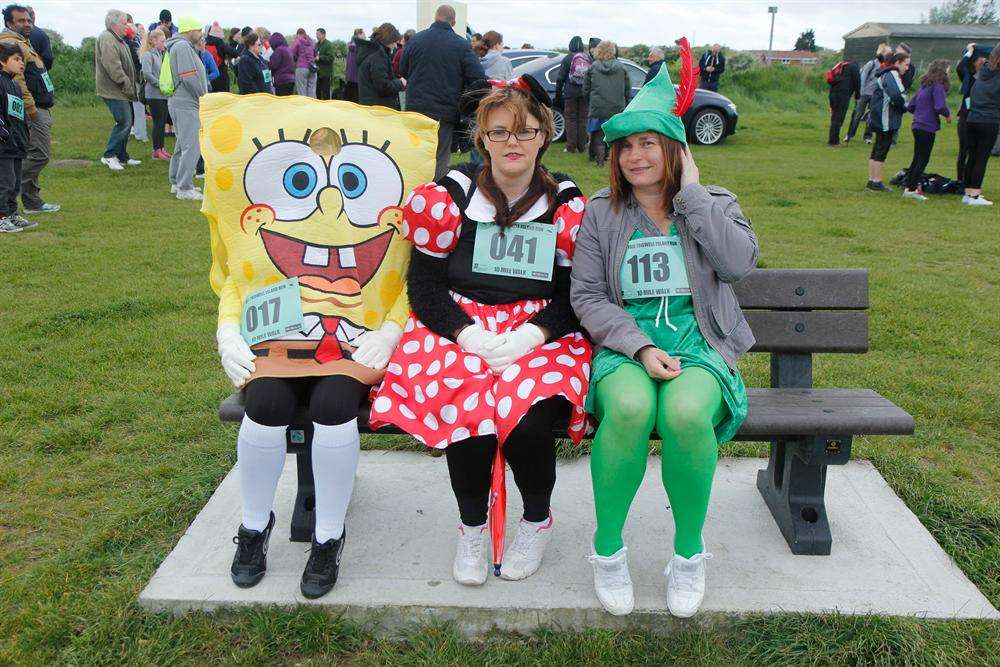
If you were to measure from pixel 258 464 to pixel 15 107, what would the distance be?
578cm

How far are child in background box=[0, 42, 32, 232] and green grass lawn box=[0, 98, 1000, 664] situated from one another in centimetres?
36

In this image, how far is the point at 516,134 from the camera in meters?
2.68

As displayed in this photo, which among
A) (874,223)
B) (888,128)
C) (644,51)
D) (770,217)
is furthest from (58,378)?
(644,51)

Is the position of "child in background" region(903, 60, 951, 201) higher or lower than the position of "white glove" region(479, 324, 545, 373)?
higher

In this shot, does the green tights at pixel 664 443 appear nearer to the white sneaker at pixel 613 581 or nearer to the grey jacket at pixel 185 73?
the white sneaker at pixel 613 581

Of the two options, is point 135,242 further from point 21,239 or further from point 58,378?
point 58,378

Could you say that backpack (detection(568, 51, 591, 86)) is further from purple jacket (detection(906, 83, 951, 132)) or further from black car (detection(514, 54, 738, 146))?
purple jacket (detection(906, 83, 951, 132))

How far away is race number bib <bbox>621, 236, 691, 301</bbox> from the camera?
2674 mm

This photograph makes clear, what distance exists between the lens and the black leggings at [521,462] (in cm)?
249

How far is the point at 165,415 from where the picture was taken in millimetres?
3914

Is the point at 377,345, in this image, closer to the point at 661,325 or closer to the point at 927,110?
the point at 661,325

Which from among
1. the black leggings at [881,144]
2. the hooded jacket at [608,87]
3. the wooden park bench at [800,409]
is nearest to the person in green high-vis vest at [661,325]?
the wooden park bench at [800,409]

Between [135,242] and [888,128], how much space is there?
8.51m

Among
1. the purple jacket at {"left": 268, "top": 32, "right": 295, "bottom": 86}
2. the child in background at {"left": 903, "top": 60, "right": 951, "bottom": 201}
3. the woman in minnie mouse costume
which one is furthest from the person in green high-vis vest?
the purple jacket at {"left": 268, "top": 32, "right": 295, "bottom": 86}
